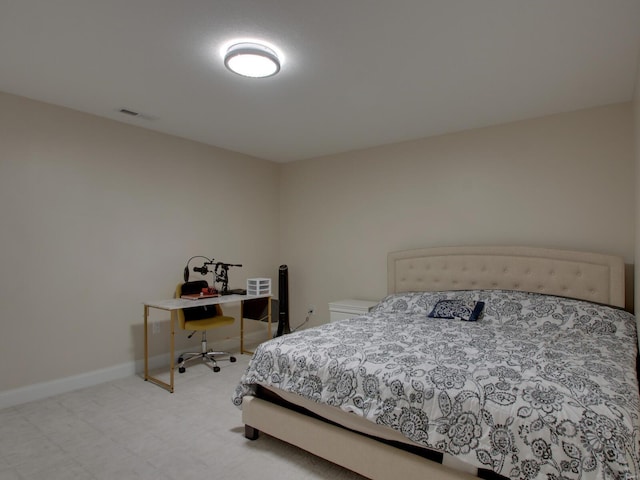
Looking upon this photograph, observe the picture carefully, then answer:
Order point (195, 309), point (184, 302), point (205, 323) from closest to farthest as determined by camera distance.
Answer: point (184, 302), point (205, 323), point (195, 309)

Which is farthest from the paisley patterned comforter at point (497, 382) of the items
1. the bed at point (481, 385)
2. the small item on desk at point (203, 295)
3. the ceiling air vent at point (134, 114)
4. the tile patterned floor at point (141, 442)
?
the ceiling air vent at point (134, 114)

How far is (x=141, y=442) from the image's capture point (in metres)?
2.42

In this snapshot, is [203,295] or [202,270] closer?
[203,295]

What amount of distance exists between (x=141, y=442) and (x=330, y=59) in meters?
2.79

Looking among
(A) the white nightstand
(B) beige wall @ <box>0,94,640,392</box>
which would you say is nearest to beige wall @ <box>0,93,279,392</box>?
(B) beige wall @ <box>0,94,640,392</box>

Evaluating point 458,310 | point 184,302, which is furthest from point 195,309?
point 458,310

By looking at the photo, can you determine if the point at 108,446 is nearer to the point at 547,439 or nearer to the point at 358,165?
the point at 547,439

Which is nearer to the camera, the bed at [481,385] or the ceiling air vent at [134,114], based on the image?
the bed at [481,385]

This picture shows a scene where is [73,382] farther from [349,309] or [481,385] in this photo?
[481,385]

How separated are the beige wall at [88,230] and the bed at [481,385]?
1884 mm

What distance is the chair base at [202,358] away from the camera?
376 cm

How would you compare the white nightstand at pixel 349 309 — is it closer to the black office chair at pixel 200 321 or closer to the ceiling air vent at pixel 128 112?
the black office chair at pixel 200 321

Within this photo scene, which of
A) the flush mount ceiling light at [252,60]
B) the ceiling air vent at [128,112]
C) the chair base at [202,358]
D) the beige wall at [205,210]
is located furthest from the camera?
the chair base at [202,358]

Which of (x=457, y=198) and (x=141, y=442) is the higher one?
(x=457, y=198)
